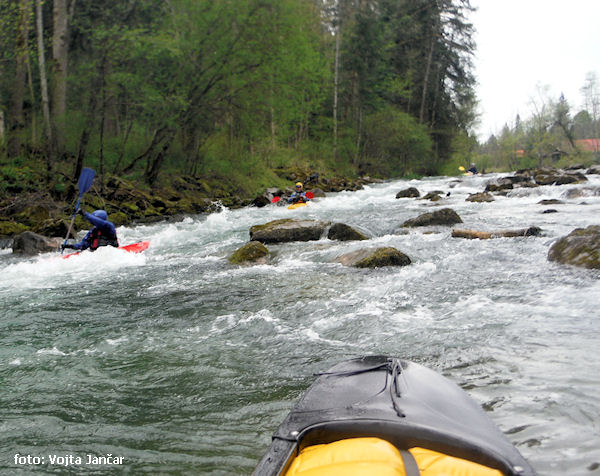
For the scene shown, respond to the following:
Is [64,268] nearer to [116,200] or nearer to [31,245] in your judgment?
[31,245]

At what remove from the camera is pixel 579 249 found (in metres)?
5.54

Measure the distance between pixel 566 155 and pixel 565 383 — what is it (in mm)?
35974

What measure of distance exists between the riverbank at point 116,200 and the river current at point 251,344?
2.93 meters

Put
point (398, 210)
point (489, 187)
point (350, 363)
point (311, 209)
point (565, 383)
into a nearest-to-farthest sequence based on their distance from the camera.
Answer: point (350, 363)
point (565, 383)
point (398, 210)
point (311, 209)
point (489, 187)

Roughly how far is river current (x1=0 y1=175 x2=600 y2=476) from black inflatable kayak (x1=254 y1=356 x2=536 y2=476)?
0.55 meters

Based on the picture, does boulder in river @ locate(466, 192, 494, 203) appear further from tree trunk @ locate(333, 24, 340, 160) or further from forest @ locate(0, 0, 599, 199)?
tree trunk @ locate(333, 24, 340, 160)

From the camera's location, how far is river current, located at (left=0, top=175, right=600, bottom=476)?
242 cm

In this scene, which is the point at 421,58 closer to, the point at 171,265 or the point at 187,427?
the point at 171,265

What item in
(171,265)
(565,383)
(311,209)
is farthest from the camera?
(311,209)

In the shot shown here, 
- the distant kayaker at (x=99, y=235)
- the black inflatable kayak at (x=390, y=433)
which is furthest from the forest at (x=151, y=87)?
the black inflatable kayak at (x=390, y=433)

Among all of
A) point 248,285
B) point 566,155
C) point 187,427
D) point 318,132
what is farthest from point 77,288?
point 566,155

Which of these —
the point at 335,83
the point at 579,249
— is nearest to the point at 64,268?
the point at 579,249

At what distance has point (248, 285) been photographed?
18.2 feet

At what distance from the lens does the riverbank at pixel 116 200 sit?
9.78 metres
